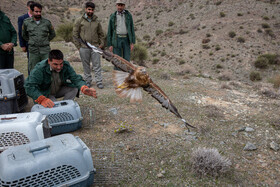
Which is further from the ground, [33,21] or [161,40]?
[33,21]

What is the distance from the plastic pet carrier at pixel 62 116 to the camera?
3.19 meters

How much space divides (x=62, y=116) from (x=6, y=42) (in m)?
2.72

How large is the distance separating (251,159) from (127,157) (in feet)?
6.26

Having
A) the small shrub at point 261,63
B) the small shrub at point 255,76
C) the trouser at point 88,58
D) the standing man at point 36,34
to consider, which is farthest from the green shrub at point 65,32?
the small shrub at point 261,63

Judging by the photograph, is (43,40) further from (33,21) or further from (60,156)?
(60,156)

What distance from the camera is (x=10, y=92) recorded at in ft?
11.9

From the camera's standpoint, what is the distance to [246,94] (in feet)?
21.3

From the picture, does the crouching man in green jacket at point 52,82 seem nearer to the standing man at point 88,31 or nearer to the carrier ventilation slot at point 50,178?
the carrier ventilation slot at point 50,178

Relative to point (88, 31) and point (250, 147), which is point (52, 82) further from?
point (250, 147)

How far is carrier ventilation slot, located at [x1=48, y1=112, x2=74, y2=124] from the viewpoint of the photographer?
321 cm

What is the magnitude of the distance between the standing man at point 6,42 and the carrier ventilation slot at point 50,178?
3.63 m

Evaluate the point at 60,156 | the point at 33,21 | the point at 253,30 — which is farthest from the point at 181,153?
the point at 253,30

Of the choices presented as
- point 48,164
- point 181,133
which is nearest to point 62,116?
point 48,164

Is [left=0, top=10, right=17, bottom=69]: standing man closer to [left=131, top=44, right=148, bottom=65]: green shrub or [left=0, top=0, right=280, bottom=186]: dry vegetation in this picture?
[left=0, top=0, right=280, bottom=186]: dry vegetation
